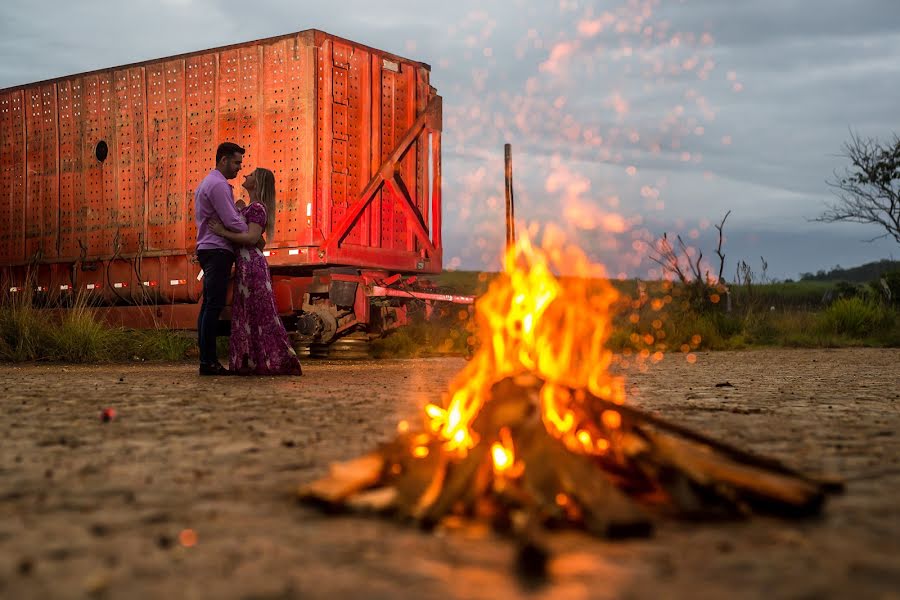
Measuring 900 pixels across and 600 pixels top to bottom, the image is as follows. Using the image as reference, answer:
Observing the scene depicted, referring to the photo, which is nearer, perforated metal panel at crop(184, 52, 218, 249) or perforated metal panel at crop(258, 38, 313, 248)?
perforated metal panel at crop(258, 38, 313, 248)

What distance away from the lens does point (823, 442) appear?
4.00m

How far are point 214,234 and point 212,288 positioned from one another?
502 mm

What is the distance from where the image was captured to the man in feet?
25.5

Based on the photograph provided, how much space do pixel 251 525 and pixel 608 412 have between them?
1235 millimetres

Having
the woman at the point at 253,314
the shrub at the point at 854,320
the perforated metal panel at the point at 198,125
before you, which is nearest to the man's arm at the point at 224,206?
the woman at the point at 253,314

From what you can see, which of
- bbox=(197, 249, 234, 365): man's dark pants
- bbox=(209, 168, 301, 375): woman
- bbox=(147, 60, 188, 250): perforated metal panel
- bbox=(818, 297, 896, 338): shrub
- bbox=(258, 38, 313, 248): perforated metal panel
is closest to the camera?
bbox=(197, 249, 234, 365): man's dark pants

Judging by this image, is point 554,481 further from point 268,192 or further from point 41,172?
point 41,172

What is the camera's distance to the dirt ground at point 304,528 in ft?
6.45

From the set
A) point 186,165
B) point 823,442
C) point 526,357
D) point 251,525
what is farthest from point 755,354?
point 251,525

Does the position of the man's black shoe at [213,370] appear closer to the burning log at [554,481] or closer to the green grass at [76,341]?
the green grass at [76,341]

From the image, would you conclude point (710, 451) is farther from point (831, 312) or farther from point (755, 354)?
point (831, 312)

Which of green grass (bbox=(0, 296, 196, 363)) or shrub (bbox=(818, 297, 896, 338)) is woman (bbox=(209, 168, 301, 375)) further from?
shrub (bbox=(818, 297, 896, 338))

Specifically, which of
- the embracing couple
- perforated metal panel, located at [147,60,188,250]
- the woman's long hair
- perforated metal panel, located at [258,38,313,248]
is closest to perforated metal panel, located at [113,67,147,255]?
perforated metal panel, located at [147,60,188,250]

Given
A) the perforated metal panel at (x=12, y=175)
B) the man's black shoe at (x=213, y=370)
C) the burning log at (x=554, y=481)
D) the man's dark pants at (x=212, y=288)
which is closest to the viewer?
the burning log at (x=554, y=481)
